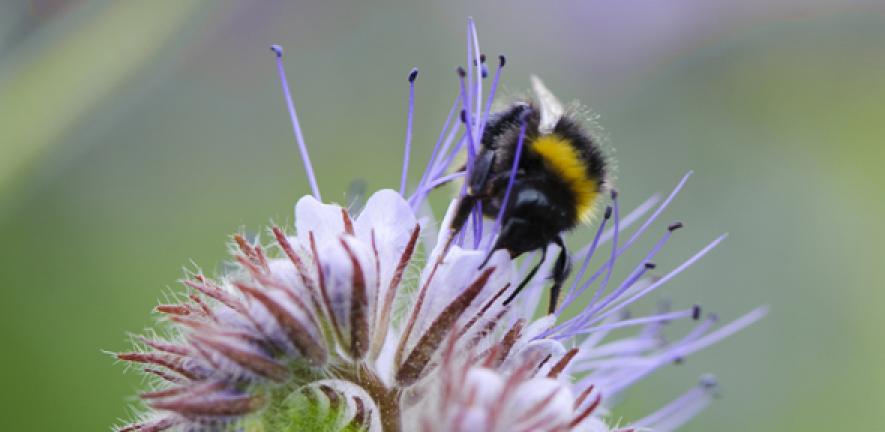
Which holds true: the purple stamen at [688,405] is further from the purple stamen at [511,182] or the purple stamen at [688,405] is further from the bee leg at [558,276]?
the purple stamen at [511,182]

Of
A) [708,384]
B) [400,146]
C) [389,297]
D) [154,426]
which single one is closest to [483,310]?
[389,297]

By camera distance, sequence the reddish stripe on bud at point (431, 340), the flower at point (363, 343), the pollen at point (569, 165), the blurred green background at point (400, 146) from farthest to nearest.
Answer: the blurred green background at point (400, 146), the pollen at point (569, 165), the reddish stripe on bud at point (431, 340), the flower at point (363, 343)

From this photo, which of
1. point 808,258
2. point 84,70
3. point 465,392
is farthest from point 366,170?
point 465,392

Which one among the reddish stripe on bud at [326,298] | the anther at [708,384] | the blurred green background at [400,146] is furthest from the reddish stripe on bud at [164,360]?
the blurred green background at [400,146]

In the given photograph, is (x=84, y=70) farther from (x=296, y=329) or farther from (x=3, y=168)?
(x=296, y=329)

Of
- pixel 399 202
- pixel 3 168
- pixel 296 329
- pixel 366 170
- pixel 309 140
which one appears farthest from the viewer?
pixel 309 140

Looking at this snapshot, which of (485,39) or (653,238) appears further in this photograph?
(485,39)

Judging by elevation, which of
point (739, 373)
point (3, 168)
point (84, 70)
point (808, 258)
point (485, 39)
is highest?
point (485, 39)

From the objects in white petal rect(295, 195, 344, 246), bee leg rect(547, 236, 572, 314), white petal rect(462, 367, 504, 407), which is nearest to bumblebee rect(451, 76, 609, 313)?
bee leg rect(547, 236, 572, 314)

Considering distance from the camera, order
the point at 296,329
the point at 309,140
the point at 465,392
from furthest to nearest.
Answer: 1. the point at 309,140
2. the point at 296,329
3. the point at 465,392
